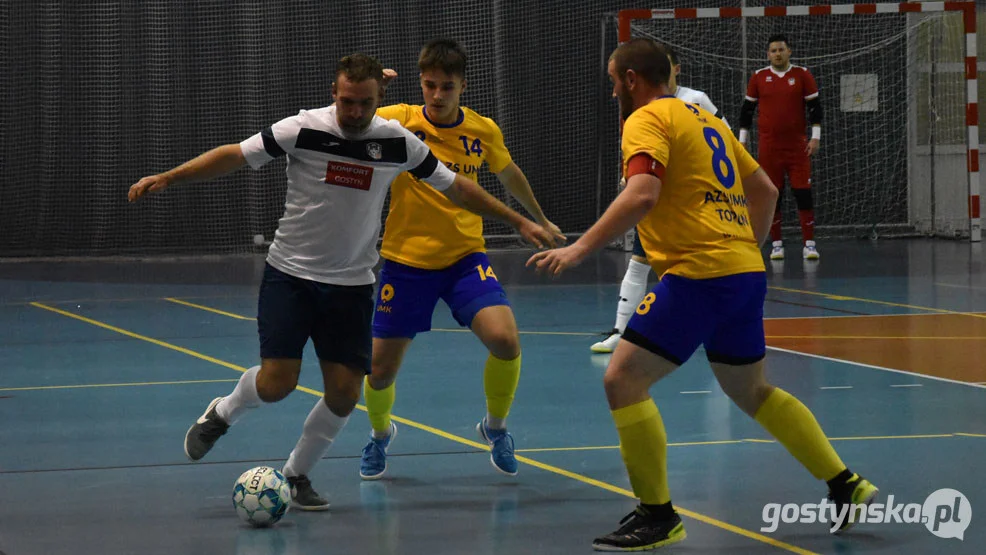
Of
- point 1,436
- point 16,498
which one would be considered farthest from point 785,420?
point 1,436

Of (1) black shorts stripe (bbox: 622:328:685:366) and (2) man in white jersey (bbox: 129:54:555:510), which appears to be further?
(2) man in white jersey (bbox: 129:54:555:510)

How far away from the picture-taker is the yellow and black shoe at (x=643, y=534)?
433 centimetres

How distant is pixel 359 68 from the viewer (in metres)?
4.80

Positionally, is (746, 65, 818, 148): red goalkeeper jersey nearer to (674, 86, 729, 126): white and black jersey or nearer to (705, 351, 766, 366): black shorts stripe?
(674, 86, 729, 126): white and black jersey

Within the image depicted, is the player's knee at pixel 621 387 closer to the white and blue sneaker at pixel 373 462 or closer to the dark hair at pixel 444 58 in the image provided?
the white and blue sneaker at pixel 373 462

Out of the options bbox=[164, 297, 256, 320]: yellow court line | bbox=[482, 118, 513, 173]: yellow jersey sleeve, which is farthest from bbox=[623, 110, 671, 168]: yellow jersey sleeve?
bbox=[164, 297, 256, 320]: yellow court line

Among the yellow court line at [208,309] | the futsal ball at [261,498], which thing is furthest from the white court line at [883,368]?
the yellow court line at [208,309]

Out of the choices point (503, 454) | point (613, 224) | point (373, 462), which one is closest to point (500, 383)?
point (503, 454)

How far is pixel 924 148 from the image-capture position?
1845 cm

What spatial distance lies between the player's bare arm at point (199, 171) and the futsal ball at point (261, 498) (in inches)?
42.2

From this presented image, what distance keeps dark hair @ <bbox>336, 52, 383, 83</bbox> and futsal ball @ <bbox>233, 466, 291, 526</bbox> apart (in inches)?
56.5

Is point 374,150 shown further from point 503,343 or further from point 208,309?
point 208,309

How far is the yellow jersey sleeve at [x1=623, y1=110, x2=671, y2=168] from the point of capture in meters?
4.36

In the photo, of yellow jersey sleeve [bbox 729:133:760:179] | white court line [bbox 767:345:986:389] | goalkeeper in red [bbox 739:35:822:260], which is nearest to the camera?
yellow jersey sleeve [bbox 729:133:760:179]
